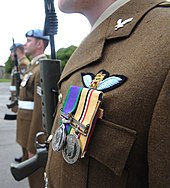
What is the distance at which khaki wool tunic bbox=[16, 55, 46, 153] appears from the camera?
9.02ft

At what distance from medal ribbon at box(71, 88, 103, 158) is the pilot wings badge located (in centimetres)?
2

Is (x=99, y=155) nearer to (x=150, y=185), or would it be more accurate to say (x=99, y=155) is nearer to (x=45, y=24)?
(x=150, y=185)

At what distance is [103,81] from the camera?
814 millimetres

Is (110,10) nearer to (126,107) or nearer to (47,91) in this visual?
(126,107)

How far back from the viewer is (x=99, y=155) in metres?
0.78

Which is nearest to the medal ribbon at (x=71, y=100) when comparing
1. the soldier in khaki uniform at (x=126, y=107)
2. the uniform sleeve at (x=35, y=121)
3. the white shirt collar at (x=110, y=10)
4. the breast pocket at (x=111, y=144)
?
the soldier in khaki uniform at (x=126, y=107)

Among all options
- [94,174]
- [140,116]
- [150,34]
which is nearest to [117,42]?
[150,34]

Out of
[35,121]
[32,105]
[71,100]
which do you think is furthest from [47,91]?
[32,105]

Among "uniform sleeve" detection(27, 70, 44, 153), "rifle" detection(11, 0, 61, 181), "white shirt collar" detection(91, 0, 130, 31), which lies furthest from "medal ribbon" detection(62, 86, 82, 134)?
"uniform sleeve" detection(27, 70, 44, 153)

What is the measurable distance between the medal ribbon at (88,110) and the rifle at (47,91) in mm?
501

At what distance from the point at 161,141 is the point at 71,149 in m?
0.24

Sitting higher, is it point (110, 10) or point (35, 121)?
point (110, 10)

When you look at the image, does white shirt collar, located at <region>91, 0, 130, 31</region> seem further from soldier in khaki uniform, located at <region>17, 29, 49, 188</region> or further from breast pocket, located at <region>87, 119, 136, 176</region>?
soldier in khaki uniform, located at <region>17, 29, 49, 188</region>

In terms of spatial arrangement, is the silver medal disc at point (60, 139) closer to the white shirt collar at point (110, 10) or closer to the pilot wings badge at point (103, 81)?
the pilot wings badge at point (103, 81)
